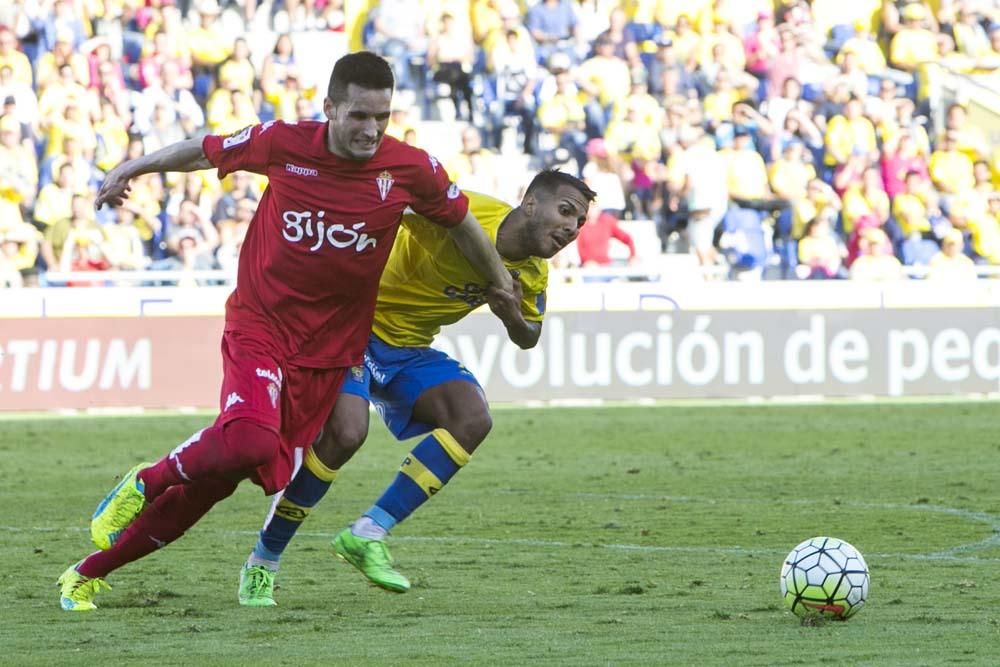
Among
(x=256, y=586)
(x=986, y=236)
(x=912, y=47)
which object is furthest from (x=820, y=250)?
(x=256, y=586)

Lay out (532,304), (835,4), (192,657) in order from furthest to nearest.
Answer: (835,4) → (532,304) → (192,657)

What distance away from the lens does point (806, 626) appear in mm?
6754

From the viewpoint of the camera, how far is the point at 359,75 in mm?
6746

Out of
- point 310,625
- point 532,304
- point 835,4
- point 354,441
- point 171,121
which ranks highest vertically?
point 835,4

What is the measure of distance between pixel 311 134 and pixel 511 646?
214 centimetres

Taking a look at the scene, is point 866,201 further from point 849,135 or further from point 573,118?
point 573,118

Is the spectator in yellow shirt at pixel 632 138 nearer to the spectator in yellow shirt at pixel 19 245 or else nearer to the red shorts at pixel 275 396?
the spectator in yellow shirt at pixel 19 245

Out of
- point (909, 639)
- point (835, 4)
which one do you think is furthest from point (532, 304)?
point (835, 4)

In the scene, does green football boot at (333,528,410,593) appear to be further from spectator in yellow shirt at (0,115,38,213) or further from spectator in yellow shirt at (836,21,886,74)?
spectator in yellow shirt at (836,21,886,74)

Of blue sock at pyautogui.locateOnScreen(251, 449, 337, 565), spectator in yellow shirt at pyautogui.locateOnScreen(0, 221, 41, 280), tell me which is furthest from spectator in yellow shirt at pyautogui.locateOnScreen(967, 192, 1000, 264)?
blue sock at pyautogui.locateOnScreen(251, 449, 337, 565)

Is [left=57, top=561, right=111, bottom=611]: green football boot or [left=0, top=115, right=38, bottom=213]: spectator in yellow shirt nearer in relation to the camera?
[left=57, top=561, right=111, bottom=611]: green football boot

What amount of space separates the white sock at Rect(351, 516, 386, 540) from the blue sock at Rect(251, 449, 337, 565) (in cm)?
20

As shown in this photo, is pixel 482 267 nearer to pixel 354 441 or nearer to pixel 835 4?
pixel 354 441

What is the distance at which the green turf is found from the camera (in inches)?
250
